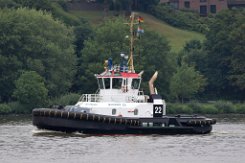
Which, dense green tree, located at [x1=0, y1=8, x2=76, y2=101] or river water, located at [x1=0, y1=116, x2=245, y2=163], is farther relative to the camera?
dense green tree, located at [x1=0, y1=8, x2=76, y2=101]

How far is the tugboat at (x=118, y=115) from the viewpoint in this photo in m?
105

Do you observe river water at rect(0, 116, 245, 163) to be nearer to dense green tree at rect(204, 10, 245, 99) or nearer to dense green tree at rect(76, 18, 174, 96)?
dense green tree at rect(76, 18, 174, 96)

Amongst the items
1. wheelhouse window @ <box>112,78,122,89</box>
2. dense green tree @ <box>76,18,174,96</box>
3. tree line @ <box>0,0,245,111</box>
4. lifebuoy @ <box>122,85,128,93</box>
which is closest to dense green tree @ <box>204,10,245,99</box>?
tree line @ <box>0,0,245,111</box>

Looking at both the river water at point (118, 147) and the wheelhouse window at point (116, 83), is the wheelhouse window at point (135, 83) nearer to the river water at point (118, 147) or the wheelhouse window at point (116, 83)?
the wheelhouse window at point (116, 83)

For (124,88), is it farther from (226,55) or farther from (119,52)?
(226,55)

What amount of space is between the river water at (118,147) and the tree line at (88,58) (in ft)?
126

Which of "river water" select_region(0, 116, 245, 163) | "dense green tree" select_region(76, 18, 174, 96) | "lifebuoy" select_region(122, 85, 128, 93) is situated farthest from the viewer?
"dense green tree" select_region(76, 18, 174, 96)

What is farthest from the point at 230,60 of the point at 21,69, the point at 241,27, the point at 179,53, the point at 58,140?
the point at 58,140

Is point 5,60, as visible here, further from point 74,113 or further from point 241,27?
point 74,113

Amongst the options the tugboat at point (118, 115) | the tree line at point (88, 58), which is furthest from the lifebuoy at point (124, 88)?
the tree line at point (88, 58)

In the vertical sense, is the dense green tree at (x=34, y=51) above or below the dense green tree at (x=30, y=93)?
above

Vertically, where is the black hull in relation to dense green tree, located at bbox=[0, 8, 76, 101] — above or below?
below

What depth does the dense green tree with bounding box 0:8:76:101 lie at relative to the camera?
152500 mm

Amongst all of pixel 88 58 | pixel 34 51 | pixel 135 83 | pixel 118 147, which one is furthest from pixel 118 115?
pixel 88 58
